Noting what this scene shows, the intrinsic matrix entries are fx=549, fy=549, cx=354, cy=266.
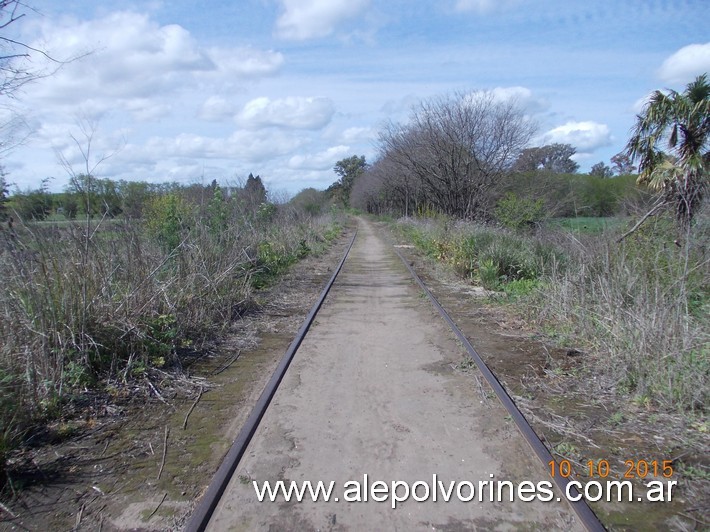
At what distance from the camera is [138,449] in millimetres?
4531

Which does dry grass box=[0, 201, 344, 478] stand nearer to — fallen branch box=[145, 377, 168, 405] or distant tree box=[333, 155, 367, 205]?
fallen branch box=[145, 377, 168, 405]

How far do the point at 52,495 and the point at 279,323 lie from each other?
220 inches

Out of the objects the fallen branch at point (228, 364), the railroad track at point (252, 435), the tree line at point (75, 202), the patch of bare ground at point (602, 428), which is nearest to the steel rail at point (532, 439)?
the railroad track at point (252, 435)

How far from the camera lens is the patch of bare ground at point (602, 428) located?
3.53 m

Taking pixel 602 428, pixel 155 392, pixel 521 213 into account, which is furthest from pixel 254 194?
pixel 602 428

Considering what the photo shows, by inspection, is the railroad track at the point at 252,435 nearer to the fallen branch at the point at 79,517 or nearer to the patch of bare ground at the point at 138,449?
the patch of bare ground at the point at 138,449

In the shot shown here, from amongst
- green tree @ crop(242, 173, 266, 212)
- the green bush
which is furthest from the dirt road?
the green bush

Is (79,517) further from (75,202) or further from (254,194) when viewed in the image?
(254,194)

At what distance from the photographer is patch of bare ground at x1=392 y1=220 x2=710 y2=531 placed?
3.53 meters

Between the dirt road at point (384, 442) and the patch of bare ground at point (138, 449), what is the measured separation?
A: 1.20 feet

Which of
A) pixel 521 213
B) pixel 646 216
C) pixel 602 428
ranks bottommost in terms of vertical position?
pixel 602 428

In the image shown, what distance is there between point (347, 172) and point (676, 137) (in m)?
103

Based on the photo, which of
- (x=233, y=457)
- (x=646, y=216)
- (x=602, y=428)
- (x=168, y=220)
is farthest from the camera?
(x=168, y=220)

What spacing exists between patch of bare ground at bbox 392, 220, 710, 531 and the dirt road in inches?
13.1
